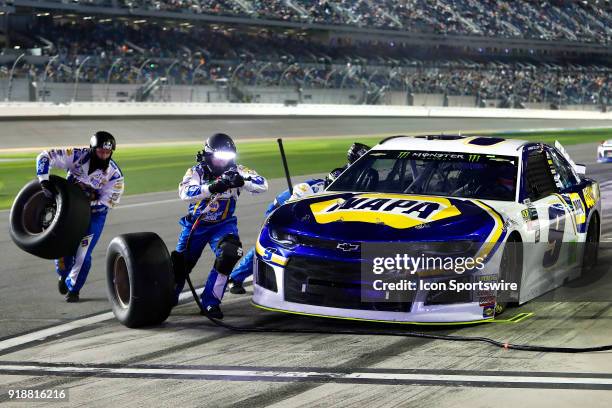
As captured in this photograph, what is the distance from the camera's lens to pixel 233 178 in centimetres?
739

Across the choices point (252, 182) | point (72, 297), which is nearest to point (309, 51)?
point (72, 297)

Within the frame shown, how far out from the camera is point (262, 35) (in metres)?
58.8

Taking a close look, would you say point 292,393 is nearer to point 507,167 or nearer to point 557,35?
point 507,167

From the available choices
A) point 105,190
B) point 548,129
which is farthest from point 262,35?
point 105,190

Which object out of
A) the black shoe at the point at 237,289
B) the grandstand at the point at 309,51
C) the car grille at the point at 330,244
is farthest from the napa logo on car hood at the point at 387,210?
Answer: the grandstand at the point at 309,51

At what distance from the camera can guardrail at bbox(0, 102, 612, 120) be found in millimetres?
32750

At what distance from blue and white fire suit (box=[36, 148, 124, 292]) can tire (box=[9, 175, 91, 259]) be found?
192 mm

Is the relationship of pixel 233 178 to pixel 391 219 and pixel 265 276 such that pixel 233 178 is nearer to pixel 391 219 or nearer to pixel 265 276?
pixel 265 276

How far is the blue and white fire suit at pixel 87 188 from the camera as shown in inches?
329

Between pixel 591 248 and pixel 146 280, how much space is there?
4157mm

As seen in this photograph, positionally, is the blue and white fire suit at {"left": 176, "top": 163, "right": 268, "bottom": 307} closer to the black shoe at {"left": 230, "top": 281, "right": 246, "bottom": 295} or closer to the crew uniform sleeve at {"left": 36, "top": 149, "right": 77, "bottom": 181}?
the black shoe at {"left": 230, "top": 281, "right": 246, "bottom": 295}

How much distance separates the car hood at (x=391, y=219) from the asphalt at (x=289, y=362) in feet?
2.10

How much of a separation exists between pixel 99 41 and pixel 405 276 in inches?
1743

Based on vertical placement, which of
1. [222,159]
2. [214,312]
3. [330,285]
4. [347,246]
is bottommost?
[214,312]
